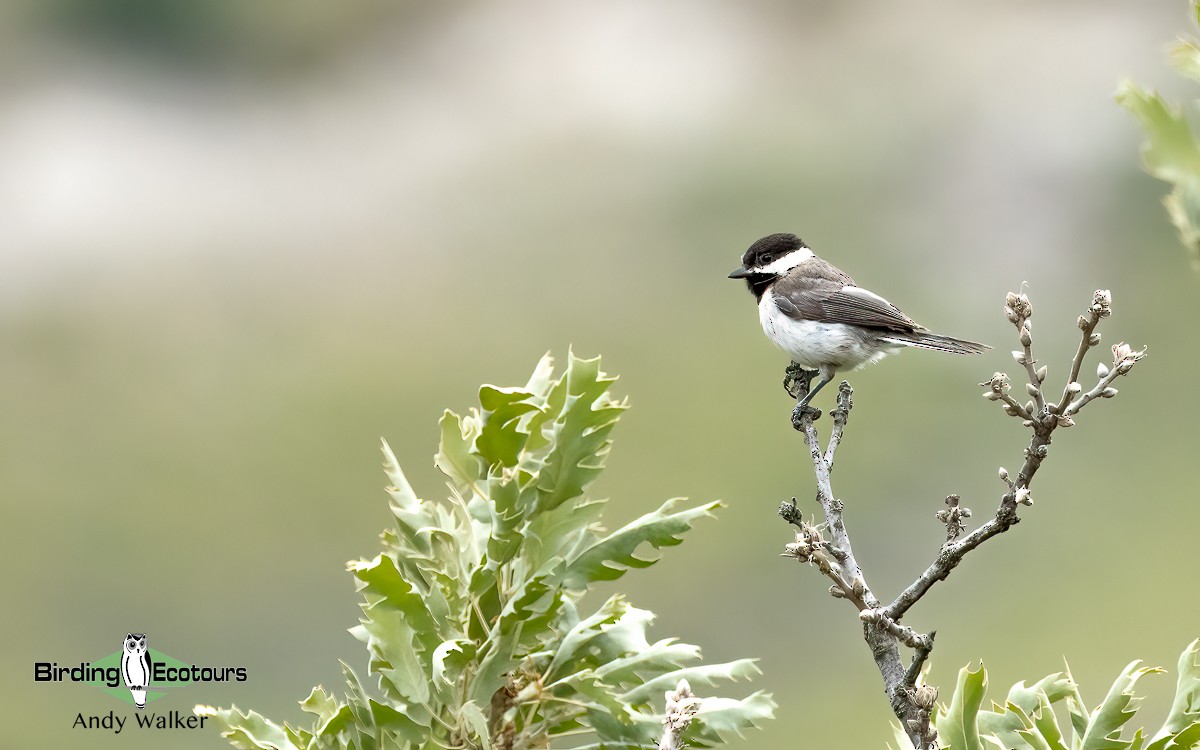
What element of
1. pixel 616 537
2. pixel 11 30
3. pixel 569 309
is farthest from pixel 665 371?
pixel 616 537

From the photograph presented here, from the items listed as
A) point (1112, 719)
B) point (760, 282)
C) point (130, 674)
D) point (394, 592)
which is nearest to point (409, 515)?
point (394, 592)

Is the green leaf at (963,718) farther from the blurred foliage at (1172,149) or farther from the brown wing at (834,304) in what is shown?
the brown wing at (834,304)

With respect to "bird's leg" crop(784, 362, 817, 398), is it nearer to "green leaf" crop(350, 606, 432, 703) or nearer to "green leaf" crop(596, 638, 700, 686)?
"green leaf" crop(596, 638, 700, 686)

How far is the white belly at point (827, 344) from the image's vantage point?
11.7m

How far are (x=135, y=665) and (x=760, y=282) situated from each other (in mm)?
7202

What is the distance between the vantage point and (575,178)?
86.6 metres

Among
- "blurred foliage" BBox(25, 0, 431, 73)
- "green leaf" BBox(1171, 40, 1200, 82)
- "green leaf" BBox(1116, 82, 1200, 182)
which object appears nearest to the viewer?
"green leaf" BBox(1116, 82, 1200, 182)

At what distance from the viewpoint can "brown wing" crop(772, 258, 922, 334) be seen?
11734mm

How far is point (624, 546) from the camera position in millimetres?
4535

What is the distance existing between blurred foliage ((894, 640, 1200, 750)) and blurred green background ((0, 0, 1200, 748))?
1751 inches

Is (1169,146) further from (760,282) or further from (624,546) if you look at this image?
(760,282)

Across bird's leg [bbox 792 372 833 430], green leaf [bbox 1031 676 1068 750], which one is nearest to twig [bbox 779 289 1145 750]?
green leaf [bbox 1031 676 1068 750]

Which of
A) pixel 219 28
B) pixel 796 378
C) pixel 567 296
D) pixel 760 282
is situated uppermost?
pixel 219 28

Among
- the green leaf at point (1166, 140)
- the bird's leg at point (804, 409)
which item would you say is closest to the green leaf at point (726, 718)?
the green leaf at point (1166, 140)
